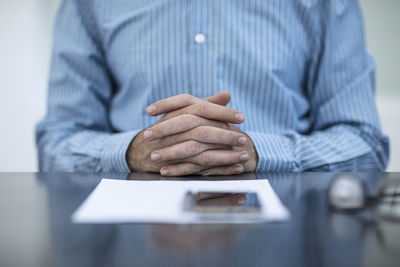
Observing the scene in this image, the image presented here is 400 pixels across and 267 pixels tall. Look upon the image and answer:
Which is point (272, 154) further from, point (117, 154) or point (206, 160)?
point (117, 154)

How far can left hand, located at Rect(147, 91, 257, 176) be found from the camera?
25.9 inches

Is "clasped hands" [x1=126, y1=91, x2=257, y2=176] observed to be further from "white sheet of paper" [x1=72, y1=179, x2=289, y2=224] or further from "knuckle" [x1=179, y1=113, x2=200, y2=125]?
"white sheet of paper" [x1=72, y1=179, x2=289, y2=224]

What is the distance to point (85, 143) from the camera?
2.85 feet

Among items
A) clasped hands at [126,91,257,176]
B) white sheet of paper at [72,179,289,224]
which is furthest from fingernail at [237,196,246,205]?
clasped hands at [126,91,257,176]

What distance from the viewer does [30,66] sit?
6.38ft

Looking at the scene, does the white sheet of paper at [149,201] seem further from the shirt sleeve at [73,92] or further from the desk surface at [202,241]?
the shirt sleeve at [73,92]

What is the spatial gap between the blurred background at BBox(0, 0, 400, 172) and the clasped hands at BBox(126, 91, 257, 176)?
4.67 ft

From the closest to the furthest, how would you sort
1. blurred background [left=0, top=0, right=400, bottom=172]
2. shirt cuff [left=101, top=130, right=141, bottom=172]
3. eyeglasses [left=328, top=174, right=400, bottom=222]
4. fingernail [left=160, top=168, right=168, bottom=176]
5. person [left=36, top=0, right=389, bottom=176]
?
1. eyeglasses [left=328, top=174, right=400, bottom=222]
2. fingernail [left=160, top=168, right=168, bottom=176]
3. shirt cuff [left=101, top=130, right=141, bottom=172]
4. person [left=36, top=0, right=389, bottom=176]
5. blurred background [left=0, top=0, right=400, bottom=172]

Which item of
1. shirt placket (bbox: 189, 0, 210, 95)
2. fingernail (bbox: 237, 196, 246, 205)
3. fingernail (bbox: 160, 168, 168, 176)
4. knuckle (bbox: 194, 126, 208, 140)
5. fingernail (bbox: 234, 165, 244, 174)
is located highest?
shirt placket (bbox: 189, 0, 210, 95)

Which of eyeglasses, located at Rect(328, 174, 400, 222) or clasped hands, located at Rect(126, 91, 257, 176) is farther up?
clasped hands, located at Rect(126, 91, 257, 176)

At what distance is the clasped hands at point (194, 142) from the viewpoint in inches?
25.9

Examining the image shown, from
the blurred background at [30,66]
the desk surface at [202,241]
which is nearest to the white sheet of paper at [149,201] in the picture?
the desk surface at [202,241]

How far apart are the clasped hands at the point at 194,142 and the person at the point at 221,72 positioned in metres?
0.11

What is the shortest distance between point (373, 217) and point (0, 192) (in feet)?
1.50
